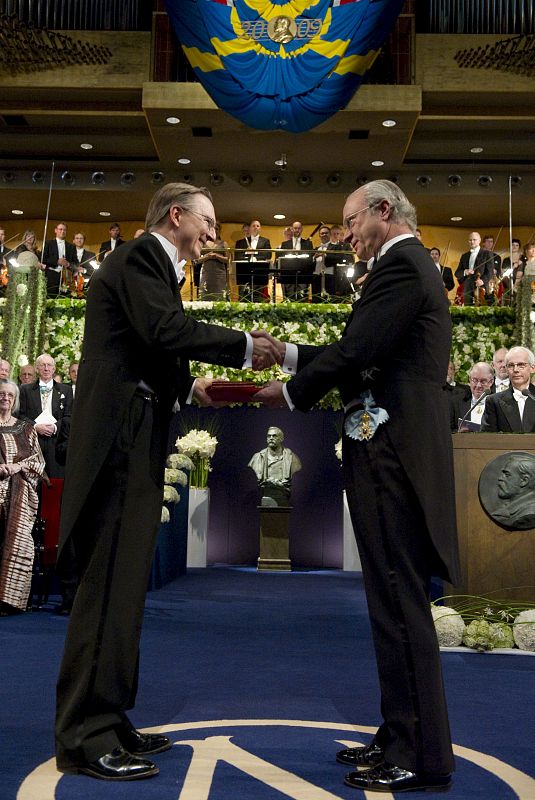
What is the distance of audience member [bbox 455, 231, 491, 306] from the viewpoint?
12.6m

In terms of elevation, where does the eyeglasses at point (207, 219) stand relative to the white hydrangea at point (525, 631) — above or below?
above

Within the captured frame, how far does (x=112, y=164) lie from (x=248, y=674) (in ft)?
44.6

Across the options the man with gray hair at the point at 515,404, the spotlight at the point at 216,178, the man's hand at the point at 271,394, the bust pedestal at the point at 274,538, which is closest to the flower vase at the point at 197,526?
the bust pedestal at the point at 274,538

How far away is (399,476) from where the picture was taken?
235 cm

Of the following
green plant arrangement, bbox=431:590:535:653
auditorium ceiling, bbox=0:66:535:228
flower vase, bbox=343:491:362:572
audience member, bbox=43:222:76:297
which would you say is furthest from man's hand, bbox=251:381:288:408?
auditorium ceiling, bbox=0:66:535:228

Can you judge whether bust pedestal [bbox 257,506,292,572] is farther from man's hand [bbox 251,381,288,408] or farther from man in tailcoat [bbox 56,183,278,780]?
man in tailcoat [bbox 56,183,278,780]

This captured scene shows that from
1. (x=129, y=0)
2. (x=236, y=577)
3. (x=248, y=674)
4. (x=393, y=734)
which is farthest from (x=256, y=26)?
(x=393, y=734)

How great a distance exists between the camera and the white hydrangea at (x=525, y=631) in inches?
176

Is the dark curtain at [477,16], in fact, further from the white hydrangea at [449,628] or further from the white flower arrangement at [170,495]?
the white hydrangea at [449,628]

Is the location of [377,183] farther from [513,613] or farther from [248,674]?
[513,613]

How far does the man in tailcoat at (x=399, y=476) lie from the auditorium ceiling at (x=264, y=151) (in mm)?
11549

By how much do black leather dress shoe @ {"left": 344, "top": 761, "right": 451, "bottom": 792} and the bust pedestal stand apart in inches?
316

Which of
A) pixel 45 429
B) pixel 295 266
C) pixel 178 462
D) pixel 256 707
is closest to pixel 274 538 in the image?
pixel 178 462

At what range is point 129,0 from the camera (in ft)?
47.0
